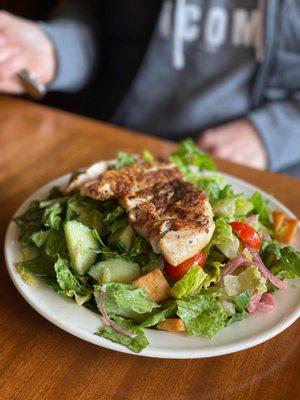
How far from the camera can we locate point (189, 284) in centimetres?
84

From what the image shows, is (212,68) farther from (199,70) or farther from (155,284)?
(155,284)

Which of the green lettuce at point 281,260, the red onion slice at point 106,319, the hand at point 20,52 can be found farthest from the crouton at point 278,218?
the hand at point 20,52

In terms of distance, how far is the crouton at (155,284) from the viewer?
840 mm

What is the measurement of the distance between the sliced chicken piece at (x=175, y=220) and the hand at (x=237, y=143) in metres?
0.79

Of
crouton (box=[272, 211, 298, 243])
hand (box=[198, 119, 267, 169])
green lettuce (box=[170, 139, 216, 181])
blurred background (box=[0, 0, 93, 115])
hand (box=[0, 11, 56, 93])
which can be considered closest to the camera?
crouton (box=[272, 211, 298, 243])

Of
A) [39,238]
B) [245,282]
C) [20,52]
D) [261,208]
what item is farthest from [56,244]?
[20,52]

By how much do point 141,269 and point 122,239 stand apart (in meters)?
0.07

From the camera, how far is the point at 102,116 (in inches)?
85.6

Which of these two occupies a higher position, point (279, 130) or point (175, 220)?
point (175, 220)

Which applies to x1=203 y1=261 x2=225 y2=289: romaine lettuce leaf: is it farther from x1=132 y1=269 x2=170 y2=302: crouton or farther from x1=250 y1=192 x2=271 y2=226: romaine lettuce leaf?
x1=250 y1=192 x2=271 y2=226: romaine lettuce leaf

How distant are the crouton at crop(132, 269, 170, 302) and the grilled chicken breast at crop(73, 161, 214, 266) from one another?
0.03 metres

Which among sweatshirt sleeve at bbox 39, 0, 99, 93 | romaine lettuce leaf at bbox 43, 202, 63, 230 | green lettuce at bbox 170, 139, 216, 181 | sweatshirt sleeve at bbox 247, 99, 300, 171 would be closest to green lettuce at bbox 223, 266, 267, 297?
romaine lettuce leaf at bbox 43, 202, 63, 230

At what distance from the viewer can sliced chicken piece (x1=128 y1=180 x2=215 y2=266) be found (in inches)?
33.3

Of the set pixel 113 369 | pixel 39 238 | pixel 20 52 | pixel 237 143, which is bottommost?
pixel 237 143
